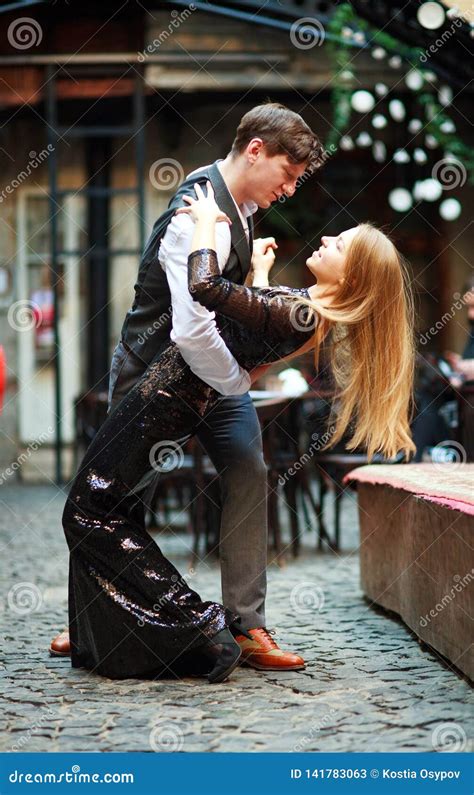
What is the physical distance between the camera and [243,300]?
357cm

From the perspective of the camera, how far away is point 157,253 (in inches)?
151

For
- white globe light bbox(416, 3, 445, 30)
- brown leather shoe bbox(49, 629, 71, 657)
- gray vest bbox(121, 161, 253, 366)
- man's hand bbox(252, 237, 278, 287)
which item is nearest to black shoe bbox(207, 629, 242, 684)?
brown leather shoe bbox(49, 629, 71, 657)

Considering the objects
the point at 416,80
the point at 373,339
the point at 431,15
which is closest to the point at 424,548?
the point at 373,339

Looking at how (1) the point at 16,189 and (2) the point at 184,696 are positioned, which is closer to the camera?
(2) the point at 184,696

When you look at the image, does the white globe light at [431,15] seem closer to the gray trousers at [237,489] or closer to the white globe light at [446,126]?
the white globe light at [446,126]

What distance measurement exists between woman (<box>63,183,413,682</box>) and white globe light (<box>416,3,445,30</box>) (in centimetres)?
513

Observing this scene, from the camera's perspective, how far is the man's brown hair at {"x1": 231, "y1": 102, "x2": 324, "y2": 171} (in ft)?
12.4

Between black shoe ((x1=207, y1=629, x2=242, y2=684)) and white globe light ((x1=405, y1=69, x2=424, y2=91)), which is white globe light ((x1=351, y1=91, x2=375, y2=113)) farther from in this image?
black shoe ((x1=207, y1=629, x2=242, y2=684))

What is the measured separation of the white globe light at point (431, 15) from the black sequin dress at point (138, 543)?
5.25 m

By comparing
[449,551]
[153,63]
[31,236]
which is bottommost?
[449,551]

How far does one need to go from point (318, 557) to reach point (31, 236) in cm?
705
